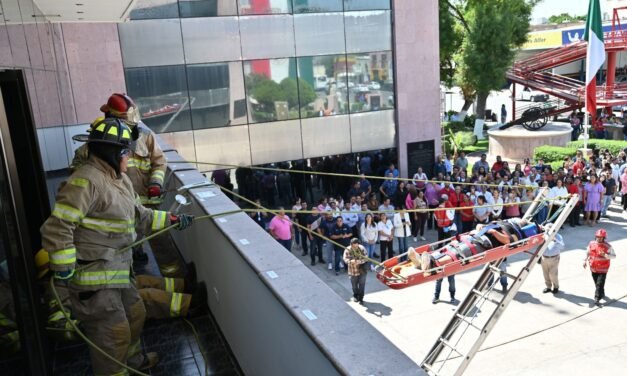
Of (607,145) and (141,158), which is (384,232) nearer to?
(141,158)

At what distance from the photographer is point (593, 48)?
60.4 feet

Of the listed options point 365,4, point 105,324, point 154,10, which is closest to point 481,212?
point 365,4

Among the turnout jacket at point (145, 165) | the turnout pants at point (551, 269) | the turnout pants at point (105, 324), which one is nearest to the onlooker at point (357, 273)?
the turnout pants at point (551, 269)

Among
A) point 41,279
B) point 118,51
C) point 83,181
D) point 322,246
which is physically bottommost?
point 322,246

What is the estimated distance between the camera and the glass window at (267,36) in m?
16.4

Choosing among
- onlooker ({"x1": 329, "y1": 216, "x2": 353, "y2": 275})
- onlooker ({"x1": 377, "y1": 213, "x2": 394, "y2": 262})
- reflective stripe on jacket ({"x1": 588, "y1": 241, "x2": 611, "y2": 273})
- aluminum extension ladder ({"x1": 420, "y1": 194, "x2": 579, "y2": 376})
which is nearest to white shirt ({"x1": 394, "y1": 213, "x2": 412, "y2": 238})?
onlooker ({"x1": 377, "y1": 213, "x2": 394, "y2": 262})

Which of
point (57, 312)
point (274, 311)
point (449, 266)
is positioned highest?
point (274, 311)

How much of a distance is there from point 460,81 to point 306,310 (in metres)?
29.4

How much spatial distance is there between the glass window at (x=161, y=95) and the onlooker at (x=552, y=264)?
33.9ft

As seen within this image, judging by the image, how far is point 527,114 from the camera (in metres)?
28.5

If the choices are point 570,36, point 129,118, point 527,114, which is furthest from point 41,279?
point 570,36

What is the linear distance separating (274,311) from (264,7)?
14820 millimetres

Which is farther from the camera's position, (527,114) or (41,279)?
(527,114)

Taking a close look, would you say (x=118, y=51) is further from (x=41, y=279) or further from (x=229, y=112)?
(x=41, y=279)
